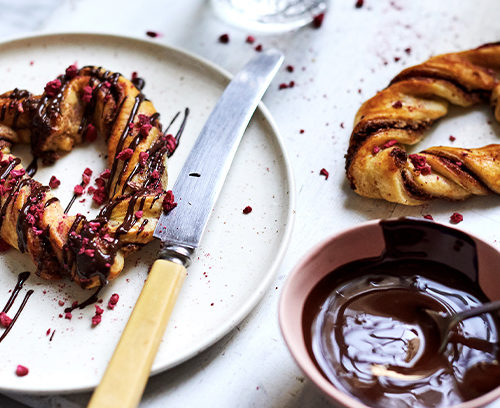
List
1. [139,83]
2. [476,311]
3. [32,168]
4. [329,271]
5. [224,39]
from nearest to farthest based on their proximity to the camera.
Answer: [476,311] < [329,271] < [32,168] < [139,83] < [224,39]

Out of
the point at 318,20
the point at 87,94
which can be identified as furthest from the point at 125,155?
the point at 318,20

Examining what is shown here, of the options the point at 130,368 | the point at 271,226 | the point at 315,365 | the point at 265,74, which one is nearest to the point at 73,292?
the point at 130,368

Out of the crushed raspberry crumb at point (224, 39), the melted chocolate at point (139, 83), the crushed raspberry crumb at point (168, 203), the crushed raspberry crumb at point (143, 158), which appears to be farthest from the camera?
the crushed raspberry crumb at point (224, 39)

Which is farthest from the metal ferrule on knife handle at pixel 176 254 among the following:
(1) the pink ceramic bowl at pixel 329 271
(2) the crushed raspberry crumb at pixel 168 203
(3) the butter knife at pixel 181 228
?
(1) the pink ceramic bowl at pixel 329 271

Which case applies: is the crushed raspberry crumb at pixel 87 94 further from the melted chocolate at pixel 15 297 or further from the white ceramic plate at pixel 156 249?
the melted chocolate at pixel 15 297

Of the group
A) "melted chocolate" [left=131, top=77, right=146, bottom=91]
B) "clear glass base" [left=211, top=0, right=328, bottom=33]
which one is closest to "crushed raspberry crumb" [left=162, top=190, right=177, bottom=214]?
"melted chocolate" [left=131, top=77, right=146, bottom=91]

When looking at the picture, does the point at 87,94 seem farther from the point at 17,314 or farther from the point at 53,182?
the point at 17,314

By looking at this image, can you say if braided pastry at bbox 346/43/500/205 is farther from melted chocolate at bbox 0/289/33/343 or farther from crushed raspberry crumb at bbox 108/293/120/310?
melted chocolate at bbox 0/289/33/343
